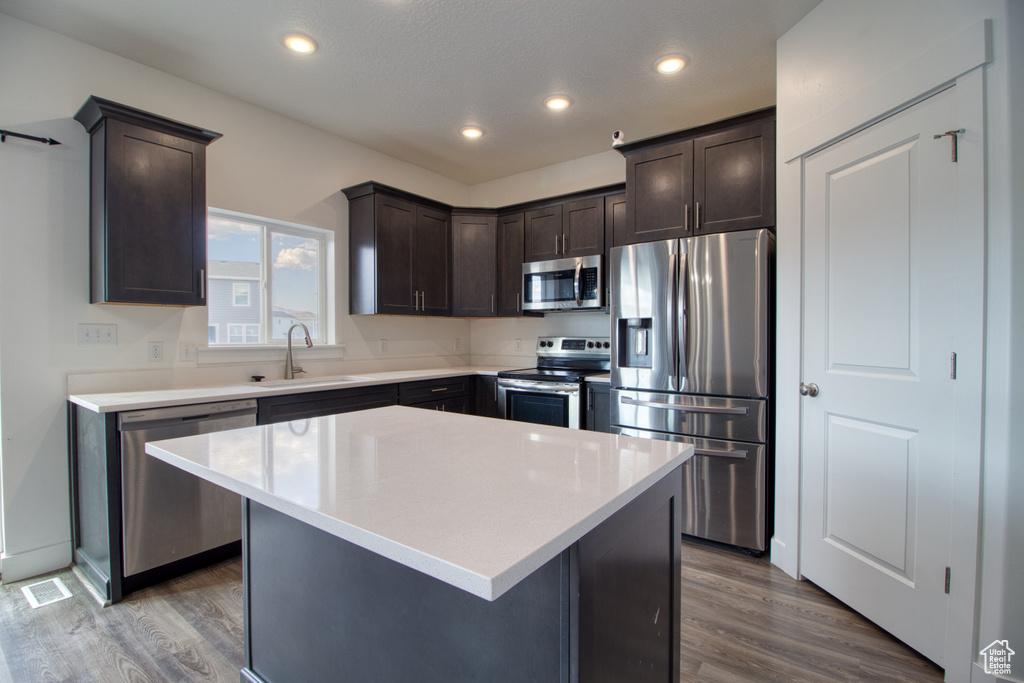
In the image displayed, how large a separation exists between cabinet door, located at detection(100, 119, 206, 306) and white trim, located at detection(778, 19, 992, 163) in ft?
9.94

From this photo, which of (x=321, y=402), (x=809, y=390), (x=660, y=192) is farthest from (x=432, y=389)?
(x=809, y=390)

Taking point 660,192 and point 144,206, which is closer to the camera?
point 144,206

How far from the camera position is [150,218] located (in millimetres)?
2332

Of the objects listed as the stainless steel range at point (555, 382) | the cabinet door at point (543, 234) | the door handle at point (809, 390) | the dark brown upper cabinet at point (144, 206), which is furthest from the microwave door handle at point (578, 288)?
the dark brown upper cabinet at point (144, 206)

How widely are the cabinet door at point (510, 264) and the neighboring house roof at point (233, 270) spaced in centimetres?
189

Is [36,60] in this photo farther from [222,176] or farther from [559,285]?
[559,285]

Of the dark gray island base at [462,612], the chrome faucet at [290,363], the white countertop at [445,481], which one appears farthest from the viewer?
the chrome faucet at [290,363]

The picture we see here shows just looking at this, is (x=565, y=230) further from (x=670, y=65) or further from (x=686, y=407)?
A: (x=686, y=407)

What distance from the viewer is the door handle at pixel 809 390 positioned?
2146mm

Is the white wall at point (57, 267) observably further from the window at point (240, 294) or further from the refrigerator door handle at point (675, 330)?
the refrigerator door handle at point (675, 330)

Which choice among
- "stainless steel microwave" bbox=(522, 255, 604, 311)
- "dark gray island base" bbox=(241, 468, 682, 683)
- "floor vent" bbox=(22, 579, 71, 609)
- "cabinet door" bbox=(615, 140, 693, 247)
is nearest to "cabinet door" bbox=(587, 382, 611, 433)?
"stainless steel microwave" bbox=(522, 255, 604, 311)

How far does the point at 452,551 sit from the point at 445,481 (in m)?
0.33

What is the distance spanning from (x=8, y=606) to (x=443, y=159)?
12.2ft

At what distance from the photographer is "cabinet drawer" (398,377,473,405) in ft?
10.8
